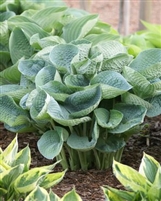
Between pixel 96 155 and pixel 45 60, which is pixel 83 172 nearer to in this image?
pixel 96 155

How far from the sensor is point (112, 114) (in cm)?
307

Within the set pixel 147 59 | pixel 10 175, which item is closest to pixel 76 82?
pixel 147 59

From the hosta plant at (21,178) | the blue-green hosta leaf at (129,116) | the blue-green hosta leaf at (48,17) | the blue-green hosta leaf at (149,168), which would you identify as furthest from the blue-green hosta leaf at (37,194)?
the blue-green hosta leaf at (48,17)

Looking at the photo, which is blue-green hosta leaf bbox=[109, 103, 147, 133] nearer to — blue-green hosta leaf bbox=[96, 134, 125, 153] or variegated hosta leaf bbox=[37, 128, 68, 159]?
blue-green hosta leaf bbox=[96, 134, 125, 153]

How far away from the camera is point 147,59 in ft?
10.6

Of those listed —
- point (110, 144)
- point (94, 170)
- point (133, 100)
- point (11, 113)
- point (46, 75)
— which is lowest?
point (94, 170)

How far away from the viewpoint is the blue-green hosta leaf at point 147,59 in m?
3.21

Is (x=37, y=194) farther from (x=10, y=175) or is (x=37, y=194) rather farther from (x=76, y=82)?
(x=76, y=82)

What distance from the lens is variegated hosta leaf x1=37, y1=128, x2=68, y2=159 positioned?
2.95 meters

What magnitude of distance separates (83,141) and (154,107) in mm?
453

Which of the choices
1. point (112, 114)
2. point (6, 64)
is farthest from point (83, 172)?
point (6, 64)

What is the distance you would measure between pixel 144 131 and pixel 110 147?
0.88 meters

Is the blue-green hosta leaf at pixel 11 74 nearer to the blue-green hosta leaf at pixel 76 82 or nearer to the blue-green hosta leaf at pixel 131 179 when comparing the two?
the blue-green hosta leaf at pixel 76 82

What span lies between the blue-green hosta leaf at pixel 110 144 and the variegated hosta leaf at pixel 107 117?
0.17 m
